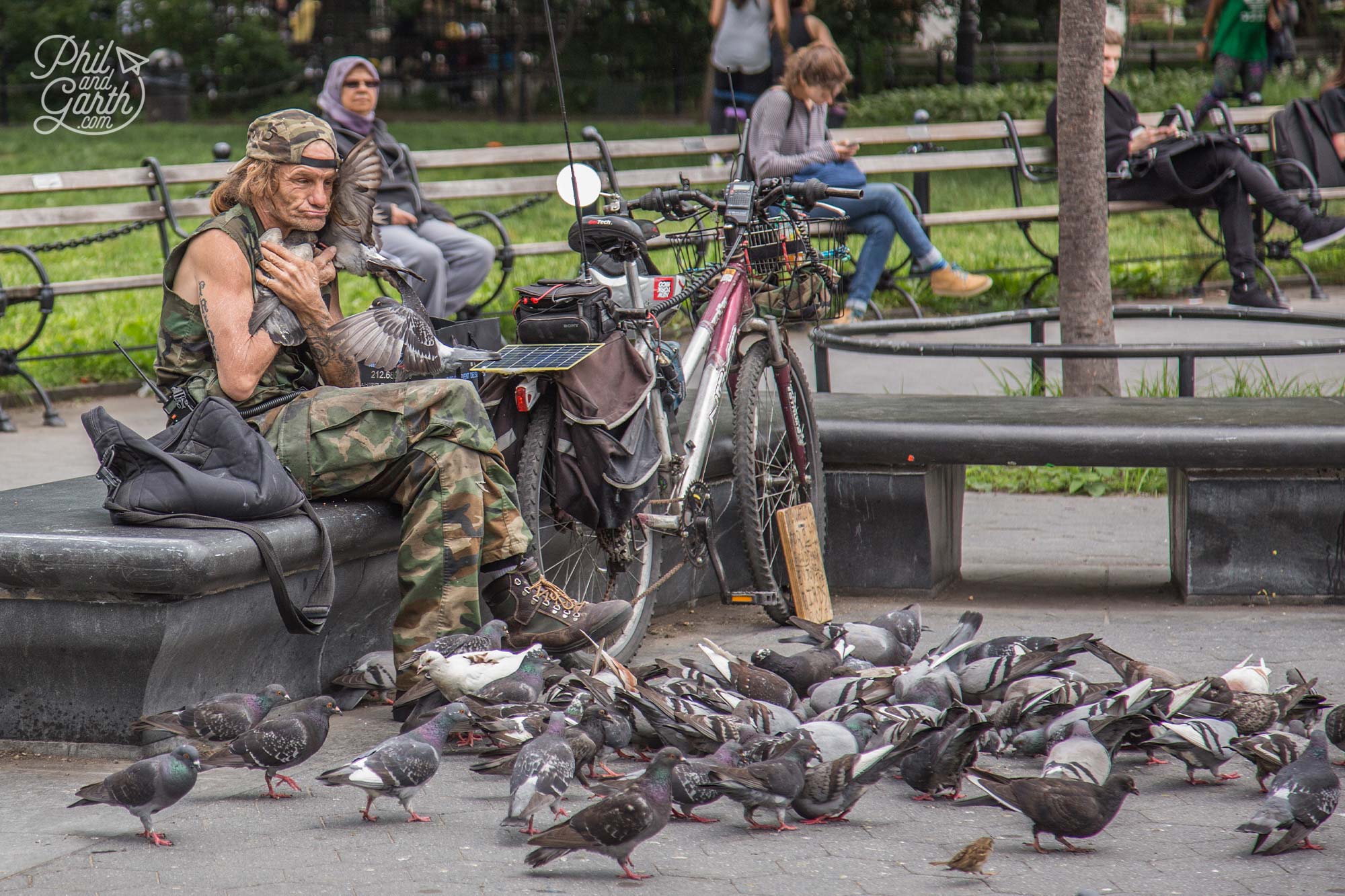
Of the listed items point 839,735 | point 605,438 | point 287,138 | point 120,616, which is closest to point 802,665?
point 839,735

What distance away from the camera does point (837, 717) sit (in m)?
4.14

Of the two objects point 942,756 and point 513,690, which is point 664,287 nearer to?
point 513,690

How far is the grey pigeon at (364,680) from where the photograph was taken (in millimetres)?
4582

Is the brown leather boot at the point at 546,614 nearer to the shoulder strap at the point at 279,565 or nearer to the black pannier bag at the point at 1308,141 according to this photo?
the shoulder strap at the point at 279,565

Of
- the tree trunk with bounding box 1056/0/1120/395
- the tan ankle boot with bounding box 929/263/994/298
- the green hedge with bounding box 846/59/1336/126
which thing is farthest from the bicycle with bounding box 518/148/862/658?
the green hedge with bounding box 846/59/1336/126

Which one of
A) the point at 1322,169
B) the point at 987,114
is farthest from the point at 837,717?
the point at 987,114

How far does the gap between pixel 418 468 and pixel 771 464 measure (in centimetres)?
175

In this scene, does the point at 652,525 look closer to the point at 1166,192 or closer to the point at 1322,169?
the point at 1166,192

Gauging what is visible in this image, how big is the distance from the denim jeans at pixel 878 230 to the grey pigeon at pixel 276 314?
6116 millimetres

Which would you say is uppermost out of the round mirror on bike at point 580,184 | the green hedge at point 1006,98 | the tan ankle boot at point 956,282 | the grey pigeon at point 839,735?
the green hedge at point 1006,98

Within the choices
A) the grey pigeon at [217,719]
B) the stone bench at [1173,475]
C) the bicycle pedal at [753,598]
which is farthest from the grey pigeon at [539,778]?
the stone bench at [1173,475]

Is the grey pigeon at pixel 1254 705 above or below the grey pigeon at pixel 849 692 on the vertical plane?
below

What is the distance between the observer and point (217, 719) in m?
3.85

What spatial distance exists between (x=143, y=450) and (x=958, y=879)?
2.30m
